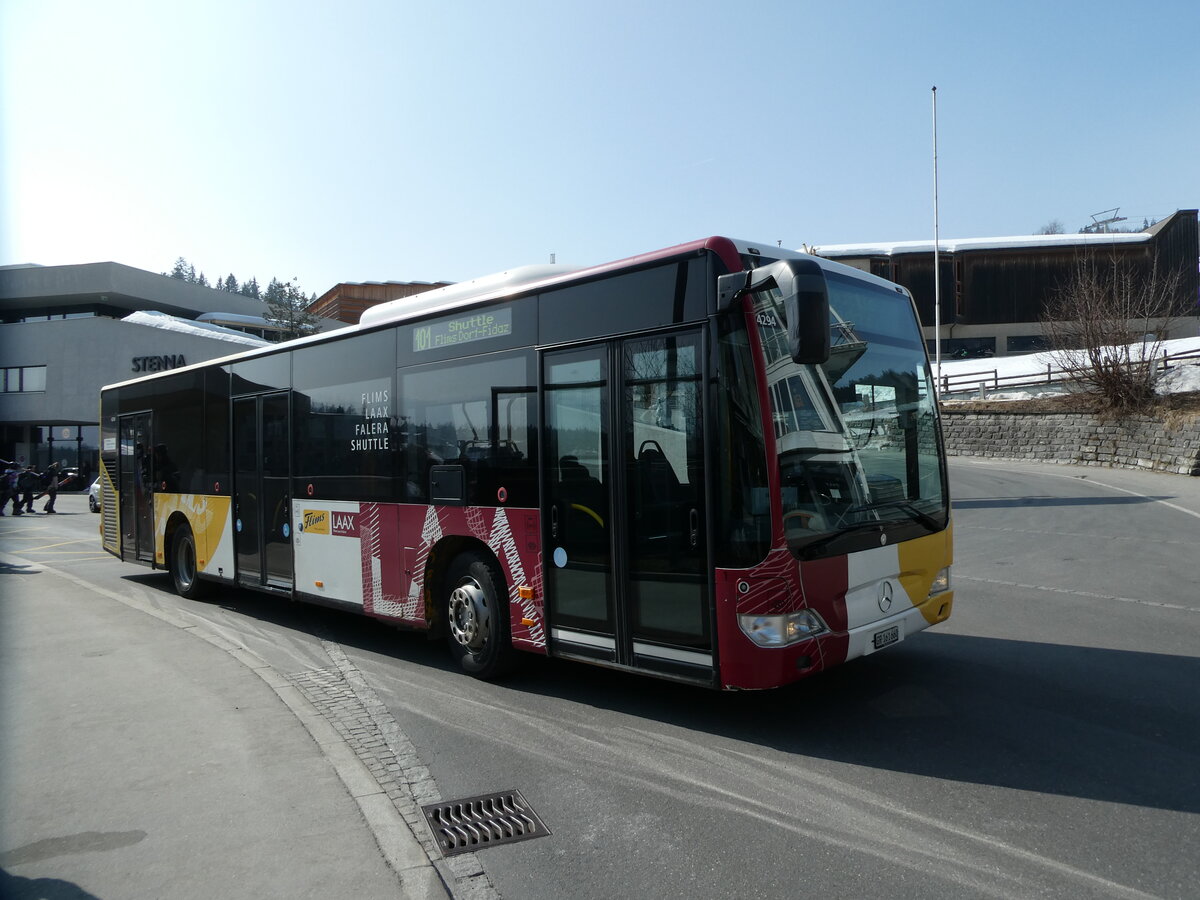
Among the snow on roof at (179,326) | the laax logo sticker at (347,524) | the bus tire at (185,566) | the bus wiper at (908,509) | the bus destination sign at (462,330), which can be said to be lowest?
the bus tire at (185,566)

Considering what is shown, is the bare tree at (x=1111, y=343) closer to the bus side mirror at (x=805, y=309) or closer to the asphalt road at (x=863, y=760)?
the asphalt road at (x=863, y=760)

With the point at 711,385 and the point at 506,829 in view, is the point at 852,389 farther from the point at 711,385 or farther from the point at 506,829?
the point at 506,829

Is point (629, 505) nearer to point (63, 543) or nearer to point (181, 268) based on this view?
point (63, 543)

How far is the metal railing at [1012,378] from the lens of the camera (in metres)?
34.6

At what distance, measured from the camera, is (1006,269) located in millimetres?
50875

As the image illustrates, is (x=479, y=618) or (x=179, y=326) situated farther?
(x=179, y=326)

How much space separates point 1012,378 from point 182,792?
44158mm

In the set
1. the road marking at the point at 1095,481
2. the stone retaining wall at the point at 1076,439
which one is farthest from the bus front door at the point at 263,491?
the stone retaining wall at the point at 1076,439

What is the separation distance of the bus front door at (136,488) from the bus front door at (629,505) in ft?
28.6

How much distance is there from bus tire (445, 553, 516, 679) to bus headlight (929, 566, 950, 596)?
3.21 m

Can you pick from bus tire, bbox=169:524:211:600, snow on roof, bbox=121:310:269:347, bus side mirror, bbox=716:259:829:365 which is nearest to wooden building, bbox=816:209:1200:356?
snow on roof, bbox=121:310:269:347

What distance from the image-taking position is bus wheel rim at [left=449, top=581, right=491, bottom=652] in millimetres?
6934

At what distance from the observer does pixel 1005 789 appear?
4.50 metres

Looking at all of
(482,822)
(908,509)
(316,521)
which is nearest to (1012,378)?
(908,509)
